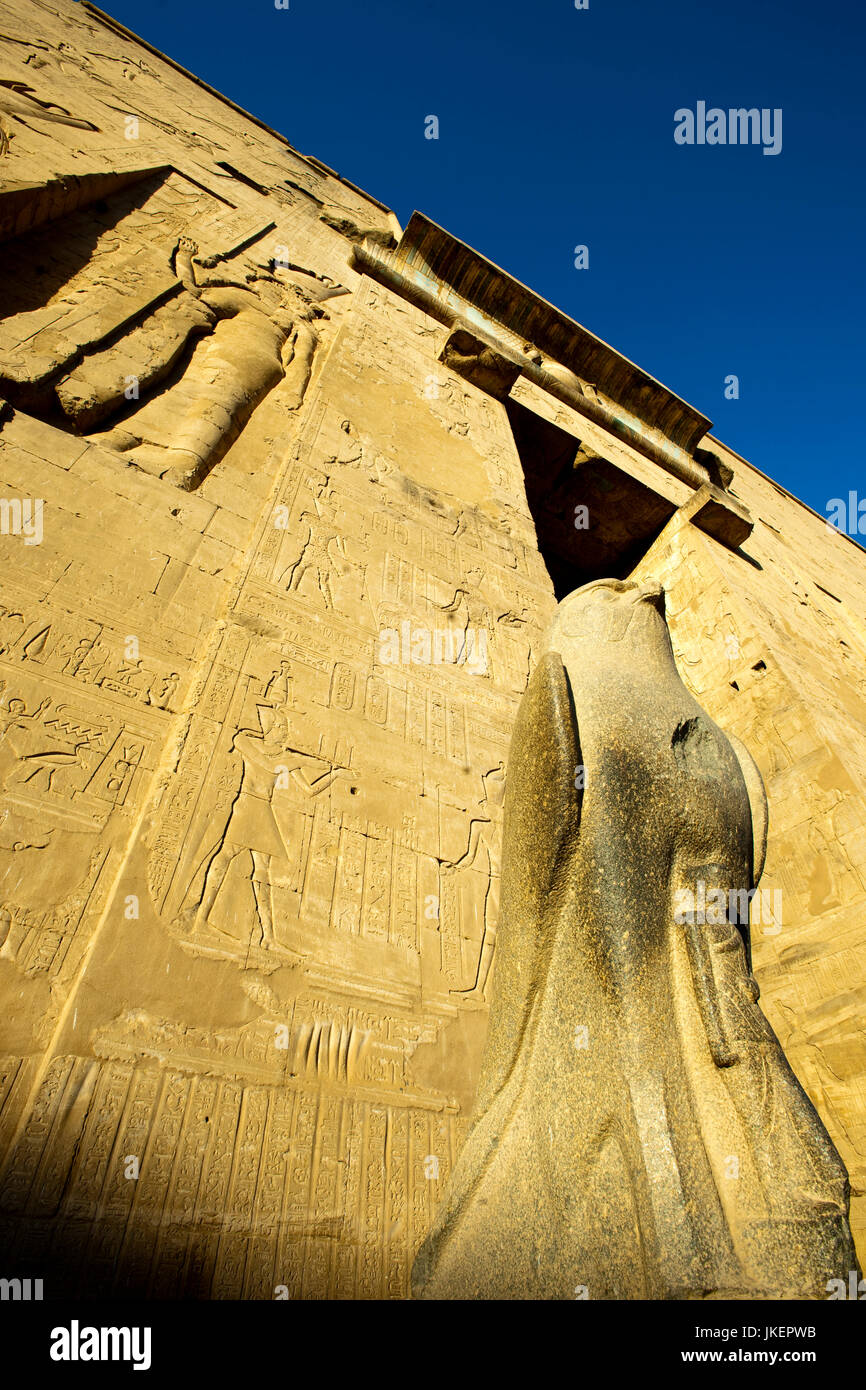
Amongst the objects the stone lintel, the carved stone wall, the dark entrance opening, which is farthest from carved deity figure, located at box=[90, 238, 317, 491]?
the stone lintel

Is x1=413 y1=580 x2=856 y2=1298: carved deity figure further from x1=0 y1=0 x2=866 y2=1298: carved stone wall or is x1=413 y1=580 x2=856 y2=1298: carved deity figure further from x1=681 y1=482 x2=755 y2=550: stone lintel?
x1=681 y1=482 x2=755 y2=550: stone lintel

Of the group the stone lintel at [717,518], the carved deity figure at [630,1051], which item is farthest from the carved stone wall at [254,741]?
the stone lintel at [717,518]

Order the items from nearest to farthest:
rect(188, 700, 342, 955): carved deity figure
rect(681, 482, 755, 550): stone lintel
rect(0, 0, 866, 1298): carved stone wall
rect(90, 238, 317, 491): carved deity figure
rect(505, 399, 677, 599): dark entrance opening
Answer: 1. rect(0, 0, 866, 1298): carved stone wall
2. rect(188, 700, 342, 955): carved deity figure
3. rect(90, 238, 317, 491): carved deity figure
4. rect(681, 482, 755, 550): stone lintel
5. rect(505, 399, 677, 599): dark entrance opening

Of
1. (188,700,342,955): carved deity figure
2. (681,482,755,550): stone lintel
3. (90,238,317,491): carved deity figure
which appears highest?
(681,482,755,550): stone lintel

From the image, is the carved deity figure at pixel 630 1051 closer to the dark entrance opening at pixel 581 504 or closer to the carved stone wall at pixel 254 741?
the carved stone wall at pixel 254 741

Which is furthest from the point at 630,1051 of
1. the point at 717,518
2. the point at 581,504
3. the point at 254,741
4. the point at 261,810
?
the point at 581,504

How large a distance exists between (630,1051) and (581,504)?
751cm

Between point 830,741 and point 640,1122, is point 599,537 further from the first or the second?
point 640,1122

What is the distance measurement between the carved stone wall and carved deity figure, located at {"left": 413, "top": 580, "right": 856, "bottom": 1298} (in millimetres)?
612

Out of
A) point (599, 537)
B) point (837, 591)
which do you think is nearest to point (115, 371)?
point (599, 537)

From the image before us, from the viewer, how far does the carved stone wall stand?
1902 millimetres

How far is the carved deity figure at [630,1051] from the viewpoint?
138cm

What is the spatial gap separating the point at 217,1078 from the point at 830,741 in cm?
448

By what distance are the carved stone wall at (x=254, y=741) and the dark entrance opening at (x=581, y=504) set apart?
130cm
